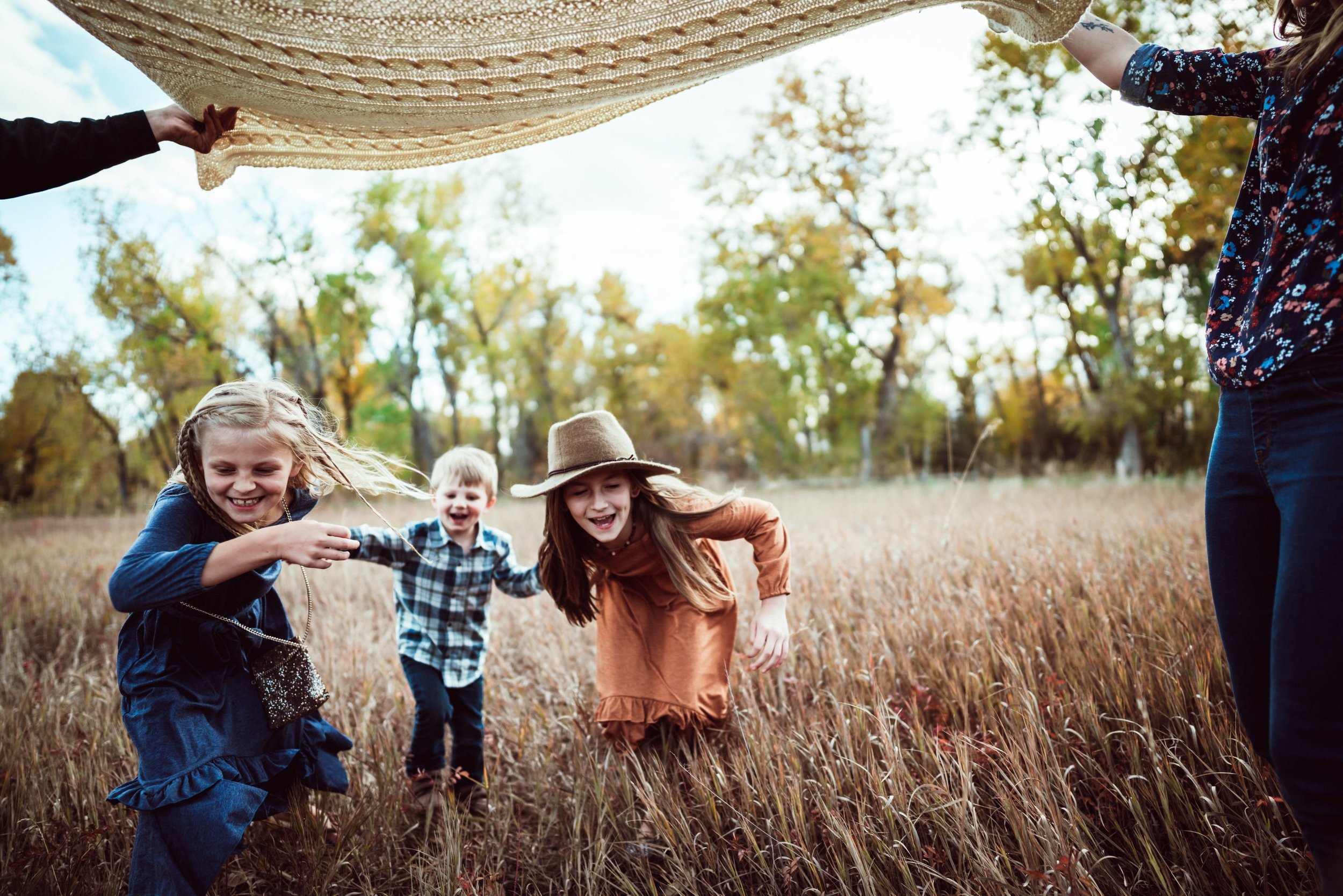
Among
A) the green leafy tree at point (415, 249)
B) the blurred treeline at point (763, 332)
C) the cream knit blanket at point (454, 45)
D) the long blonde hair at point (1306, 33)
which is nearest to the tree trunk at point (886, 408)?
the blurred treeline at point (763, 332)

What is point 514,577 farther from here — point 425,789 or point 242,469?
point 242,469

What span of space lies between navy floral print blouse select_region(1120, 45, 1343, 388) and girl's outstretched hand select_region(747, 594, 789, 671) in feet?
4.85

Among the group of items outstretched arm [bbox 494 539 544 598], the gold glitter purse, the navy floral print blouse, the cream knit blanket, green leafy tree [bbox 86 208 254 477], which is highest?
green leafy tree [bbox 86 208 254 477]

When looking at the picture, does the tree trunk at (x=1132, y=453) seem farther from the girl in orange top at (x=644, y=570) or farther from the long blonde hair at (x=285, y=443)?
the long blonde hair at (x=285, y=443)

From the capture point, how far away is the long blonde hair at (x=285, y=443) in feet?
6.66

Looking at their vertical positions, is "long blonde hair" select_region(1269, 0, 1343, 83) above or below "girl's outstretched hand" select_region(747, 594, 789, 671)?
above

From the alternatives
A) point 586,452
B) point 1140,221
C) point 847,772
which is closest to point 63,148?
point 586,452

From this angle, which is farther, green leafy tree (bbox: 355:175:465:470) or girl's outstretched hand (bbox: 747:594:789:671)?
green leafy tree (bbox: 355:175:465:470)

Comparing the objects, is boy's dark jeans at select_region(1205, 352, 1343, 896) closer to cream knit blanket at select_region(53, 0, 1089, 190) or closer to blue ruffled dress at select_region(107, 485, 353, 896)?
cream knit blanket at select_region(53, 0, 1089, 190)

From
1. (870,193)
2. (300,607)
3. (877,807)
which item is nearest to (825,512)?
(300,607)

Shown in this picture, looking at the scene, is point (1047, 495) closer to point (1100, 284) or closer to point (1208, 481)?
point (1100, 284)

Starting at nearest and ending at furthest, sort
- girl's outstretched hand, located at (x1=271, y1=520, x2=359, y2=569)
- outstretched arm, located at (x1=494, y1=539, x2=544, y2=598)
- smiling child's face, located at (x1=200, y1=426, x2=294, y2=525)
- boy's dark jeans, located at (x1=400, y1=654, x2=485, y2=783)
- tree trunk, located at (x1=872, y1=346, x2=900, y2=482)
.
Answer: girl's outstretched hand, located at (x1=271, y1=520, x2=359, y2=569) < smiling child's face, located at (x1=200, y1=426, x2=294, y2=525) < boy's dark jeans, located at (x1=400, y1=654, x2=485, y2=783) < outstretched arm, located at (x1=494, y1=539, x2=544, y2=598) < tree trunk, located at (x1=872, y1=346, x2=900, y2=482)

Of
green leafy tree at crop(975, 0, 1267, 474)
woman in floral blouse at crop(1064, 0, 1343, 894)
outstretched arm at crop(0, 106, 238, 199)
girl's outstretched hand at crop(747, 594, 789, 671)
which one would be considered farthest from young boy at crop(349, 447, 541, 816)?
green leafy tree at crop(975, 0, 1267, 474)

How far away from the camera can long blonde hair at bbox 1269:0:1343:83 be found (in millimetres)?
1144
